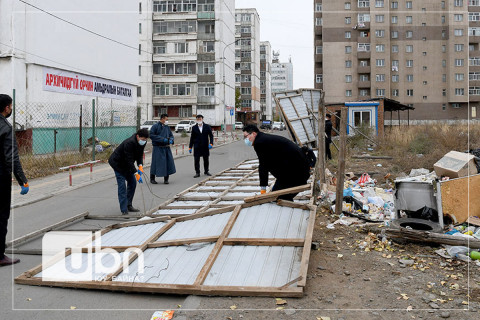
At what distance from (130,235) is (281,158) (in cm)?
249

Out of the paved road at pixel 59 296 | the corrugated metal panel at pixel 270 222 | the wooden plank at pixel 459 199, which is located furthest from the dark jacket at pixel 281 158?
the paved road at pixel 59 296

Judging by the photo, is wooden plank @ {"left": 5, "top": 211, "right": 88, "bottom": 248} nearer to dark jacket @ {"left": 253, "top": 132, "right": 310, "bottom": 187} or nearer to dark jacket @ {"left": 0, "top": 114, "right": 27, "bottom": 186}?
dark jacket @ {"left": 0, "top": 114, "right": 27, "bottom": 186}

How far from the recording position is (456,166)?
26.5ft

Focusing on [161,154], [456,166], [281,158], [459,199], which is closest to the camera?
[281,158]

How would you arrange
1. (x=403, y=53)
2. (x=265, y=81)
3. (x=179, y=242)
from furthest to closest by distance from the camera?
1. (x=265, y=81)
2. (x=403, y=53)
3. (x=179, y=242)

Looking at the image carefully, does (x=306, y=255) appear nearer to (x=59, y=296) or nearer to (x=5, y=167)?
(x=59, y=296)

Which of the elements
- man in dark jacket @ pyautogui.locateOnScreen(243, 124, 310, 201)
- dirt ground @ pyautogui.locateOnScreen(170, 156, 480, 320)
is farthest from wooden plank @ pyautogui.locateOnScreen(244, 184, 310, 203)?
dirt ground @ pyautogui.locateOnScreen(170, 156, 480, 320)

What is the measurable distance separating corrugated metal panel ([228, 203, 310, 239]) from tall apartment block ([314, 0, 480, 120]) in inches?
2420

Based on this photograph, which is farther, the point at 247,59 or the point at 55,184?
Answer: the point at 247,59

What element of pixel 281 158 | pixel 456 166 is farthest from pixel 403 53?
pixel 281 158

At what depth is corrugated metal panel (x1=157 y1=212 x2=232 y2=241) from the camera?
231 inches

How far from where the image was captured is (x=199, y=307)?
4117 millimetres

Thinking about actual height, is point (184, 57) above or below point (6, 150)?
above

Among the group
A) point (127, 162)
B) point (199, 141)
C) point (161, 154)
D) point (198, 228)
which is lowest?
point (198, 228)
